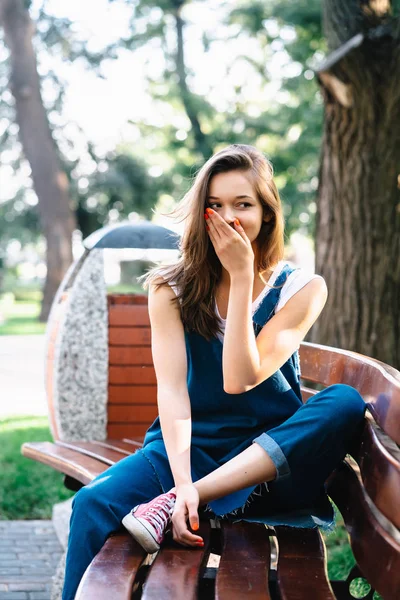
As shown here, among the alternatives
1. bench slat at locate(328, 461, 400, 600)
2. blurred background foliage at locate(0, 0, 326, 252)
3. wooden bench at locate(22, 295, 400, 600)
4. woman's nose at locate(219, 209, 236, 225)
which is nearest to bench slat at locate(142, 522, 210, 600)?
wooden bench at locate(22, 295, 400, 600)

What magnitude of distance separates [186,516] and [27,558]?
204cm

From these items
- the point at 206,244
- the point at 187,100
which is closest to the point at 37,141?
the point at 187,100

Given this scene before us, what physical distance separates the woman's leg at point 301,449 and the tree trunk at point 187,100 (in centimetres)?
1943

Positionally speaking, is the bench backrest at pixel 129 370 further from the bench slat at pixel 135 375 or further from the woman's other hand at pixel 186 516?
the woman's other hand at pixel 186 516

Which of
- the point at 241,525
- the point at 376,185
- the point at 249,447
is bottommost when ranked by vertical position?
the point at 241,525

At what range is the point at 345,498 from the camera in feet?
7.96

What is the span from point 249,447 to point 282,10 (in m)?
12.4

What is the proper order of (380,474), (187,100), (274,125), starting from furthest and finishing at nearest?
1. (187,100)
2. (274,125)
3. (380,474)

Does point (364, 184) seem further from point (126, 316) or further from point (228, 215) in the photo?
point (228, 215)

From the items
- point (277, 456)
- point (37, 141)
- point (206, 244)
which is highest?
point (37, 141)

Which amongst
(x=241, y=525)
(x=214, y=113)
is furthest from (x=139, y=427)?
(x=214, y=113)

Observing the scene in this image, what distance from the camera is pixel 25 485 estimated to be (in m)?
5.29

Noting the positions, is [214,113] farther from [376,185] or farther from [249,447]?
[249,447]

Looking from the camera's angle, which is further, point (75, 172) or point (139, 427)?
point (75, 172)
